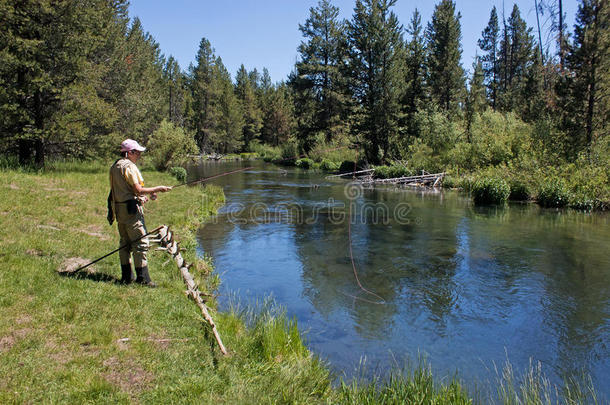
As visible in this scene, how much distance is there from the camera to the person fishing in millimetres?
6828

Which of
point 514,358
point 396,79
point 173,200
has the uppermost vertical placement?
point 396,79

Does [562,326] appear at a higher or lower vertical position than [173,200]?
lower

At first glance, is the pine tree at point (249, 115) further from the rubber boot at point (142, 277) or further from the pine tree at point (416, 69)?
the rubber boot at point (142, 277)

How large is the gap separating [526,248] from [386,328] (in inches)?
324

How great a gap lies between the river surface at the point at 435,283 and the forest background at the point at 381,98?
7215 mm

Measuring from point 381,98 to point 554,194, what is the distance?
22.8 metres

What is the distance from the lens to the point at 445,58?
4488 centimetres

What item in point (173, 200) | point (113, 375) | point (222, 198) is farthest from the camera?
point (222, 198)

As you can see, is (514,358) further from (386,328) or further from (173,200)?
(173,200)

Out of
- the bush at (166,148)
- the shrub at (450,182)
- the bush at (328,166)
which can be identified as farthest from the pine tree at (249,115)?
the shrub at (450,182)

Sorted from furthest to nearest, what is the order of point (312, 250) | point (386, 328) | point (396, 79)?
point (396, 79), point (312, 250), point (386, 328)

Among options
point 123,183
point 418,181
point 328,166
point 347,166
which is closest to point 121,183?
point 123,183

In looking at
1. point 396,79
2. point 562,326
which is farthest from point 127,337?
point 396,79

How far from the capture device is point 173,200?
18.9m
